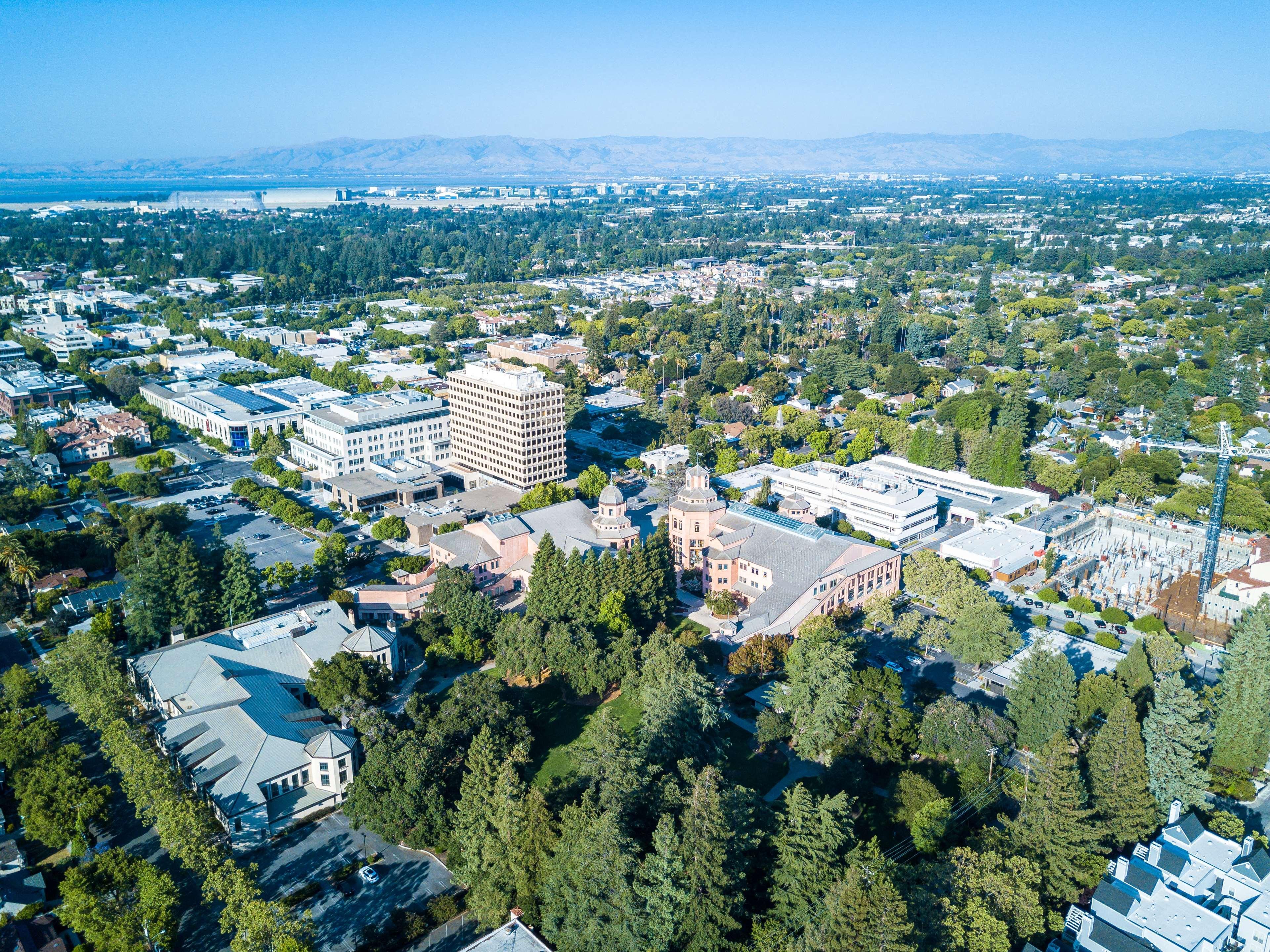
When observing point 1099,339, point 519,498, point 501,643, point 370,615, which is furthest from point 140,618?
point 1099,339

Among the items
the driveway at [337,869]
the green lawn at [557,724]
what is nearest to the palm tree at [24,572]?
the driveway at [337,869]

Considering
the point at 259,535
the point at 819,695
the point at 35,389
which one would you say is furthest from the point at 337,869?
the point at 35,389

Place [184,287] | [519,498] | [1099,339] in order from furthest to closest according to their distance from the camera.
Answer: [184,287], [1099,339], [519,498]

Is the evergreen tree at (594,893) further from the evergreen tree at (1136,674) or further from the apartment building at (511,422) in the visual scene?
the apartment building at (511,422)

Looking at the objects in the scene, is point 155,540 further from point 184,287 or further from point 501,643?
point 184,287

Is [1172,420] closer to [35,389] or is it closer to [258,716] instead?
[258,716]

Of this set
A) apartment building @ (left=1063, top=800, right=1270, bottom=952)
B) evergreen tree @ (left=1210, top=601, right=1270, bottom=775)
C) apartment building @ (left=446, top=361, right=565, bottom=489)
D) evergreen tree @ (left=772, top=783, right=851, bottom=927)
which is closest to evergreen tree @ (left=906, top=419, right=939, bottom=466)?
apartment building @ (left=446, top=361, right=565, bottom=489)

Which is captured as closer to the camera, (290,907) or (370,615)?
(290,907)

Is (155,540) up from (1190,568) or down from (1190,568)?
up
